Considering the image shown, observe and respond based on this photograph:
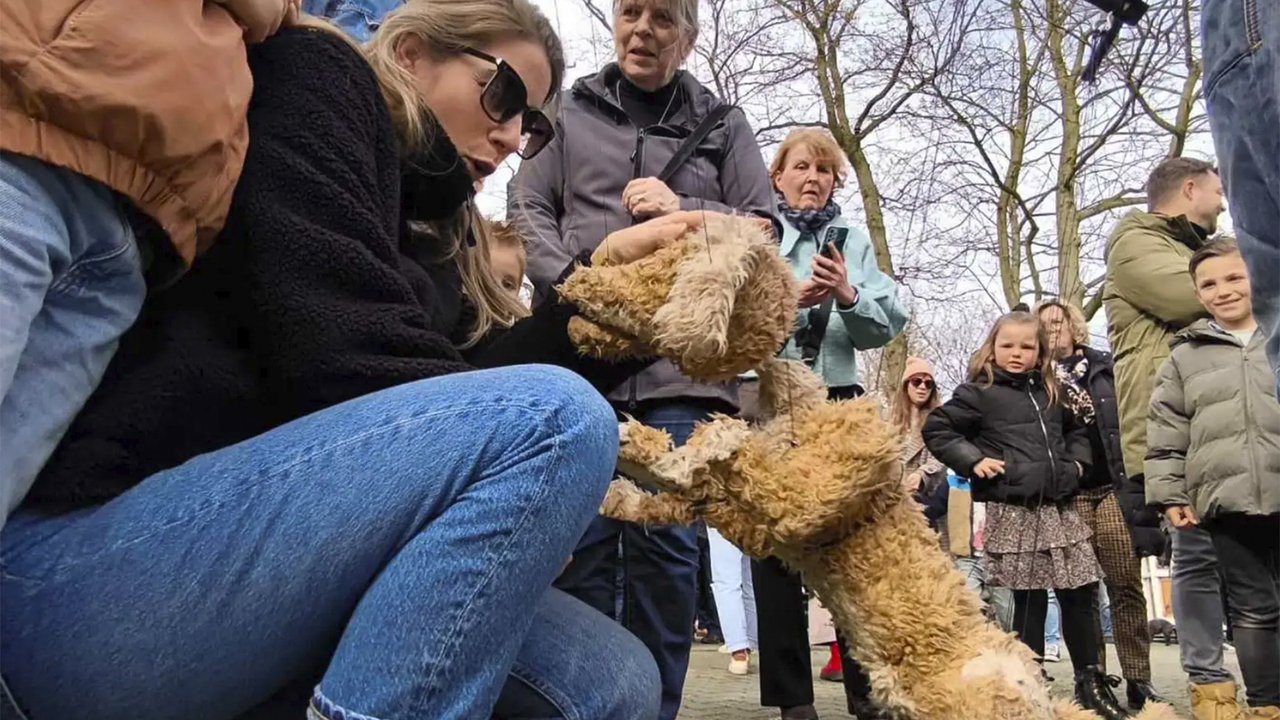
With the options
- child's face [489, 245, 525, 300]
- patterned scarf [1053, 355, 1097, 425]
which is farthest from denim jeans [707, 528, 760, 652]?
child's face [489, 245, 525, 300]

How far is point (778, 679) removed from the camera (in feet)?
10.1

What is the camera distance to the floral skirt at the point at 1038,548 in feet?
13.6

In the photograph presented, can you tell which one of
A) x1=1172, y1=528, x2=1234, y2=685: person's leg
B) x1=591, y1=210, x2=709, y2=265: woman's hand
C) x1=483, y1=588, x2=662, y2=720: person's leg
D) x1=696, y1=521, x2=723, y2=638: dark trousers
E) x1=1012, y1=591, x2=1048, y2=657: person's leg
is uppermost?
x1=591, y1=210, x2=709, y2=265: woman's hand

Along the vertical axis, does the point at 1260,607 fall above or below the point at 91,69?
below

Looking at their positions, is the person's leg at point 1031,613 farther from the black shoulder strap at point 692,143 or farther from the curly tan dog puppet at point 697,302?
the curly tan dog puppet at point 697,302

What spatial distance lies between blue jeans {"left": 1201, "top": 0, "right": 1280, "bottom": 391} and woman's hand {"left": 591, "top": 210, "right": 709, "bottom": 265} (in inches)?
32.0

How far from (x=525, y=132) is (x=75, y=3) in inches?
32.9

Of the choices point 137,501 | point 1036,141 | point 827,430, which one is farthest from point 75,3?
point 1036,141

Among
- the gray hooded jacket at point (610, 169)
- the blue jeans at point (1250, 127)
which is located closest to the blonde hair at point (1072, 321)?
the gray hooded jacket at point (610, 169)

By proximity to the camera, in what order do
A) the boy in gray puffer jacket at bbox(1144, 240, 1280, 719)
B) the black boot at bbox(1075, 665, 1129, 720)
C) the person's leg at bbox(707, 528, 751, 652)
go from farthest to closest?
the person's leg at bbox(707, 528, 751, 652), the black boot at bbox(1075, 665, 1129, 720), the boy in gray puffer jacket at bbox(1144, 240, 1280, 719)

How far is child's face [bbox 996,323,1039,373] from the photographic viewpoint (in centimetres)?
456

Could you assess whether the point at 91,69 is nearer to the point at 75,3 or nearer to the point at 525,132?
the point at 75,3

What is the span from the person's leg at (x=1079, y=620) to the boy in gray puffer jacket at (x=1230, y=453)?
2.11 ft

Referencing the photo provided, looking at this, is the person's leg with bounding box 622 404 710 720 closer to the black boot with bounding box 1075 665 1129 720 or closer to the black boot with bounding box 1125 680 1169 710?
the black boot with bounding box 1075 665 1129 720
